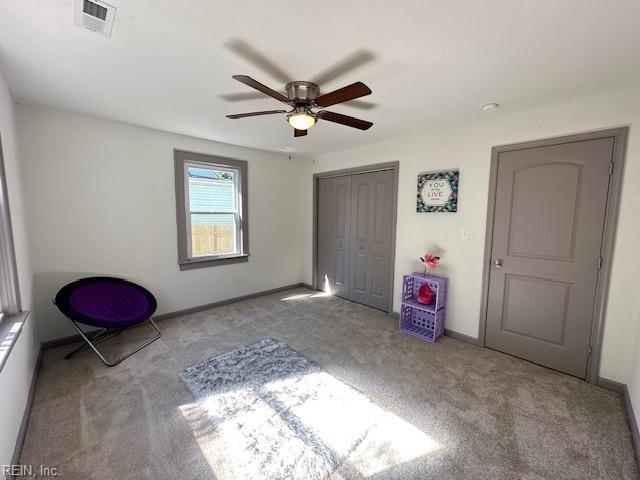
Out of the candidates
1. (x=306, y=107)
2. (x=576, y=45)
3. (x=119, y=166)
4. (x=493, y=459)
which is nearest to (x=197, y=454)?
(x=493, y=459)

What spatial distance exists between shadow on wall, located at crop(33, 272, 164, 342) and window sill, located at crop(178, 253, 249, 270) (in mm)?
1092

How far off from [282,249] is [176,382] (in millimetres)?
2740

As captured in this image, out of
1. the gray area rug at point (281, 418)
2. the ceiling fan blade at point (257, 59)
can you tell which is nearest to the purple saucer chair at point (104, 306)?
the gray area rug at point (281, 418)

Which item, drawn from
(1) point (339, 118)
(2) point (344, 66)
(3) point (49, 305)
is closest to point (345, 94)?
(2) point (344, 66)

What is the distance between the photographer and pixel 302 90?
6.53 ft

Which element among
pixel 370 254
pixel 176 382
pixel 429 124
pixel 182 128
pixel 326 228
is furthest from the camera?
pixel 326 228

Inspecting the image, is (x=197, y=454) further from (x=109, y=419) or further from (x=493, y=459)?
(x=493, y=459)

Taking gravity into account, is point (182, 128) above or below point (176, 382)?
above

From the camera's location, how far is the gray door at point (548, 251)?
227cm

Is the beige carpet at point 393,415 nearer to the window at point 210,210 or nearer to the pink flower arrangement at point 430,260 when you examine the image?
the pink flower arrangement at point 430,260

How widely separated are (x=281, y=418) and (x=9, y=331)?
5.78 feet

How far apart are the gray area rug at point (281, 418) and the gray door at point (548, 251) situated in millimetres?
1676

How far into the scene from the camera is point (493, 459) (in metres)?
1.59

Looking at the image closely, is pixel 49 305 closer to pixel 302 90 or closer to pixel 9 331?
pixel 9 331
